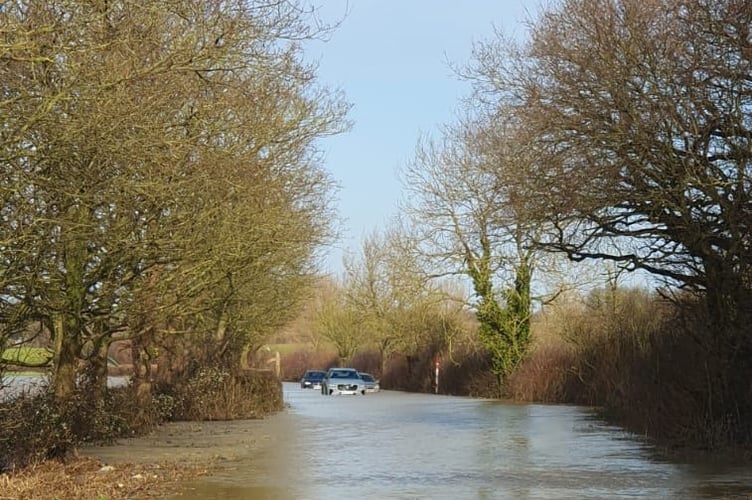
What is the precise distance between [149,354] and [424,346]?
37.2 meters

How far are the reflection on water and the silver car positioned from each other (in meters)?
25.0

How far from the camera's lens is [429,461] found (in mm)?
20422

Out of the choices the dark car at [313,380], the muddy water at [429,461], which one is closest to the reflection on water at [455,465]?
the muddy water at [429,461]

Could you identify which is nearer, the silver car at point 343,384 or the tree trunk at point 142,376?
the tree trunk at point 142,376

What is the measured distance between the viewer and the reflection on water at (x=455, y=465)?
15.8 meters

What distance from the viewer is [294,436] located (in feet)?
87.7

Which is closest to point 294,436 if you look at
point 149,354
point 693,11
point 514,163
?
point 149,354

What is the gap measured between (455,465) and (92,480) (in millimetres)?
6532

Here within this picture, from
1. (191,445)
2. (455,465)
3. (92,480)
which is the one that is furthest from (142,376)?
(92,480)

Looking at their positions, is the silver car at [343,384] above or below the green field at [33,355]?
above

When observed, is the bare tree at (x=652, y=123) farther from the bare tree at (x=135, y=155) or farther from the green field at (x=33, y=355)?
the green field at (x=33, y=355)

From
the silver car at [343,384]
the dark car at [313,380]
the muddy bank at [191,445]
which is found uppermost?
A: the dark car at [313,380]

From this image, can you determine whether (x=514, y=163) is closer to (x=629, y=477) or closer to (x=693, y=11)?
(x=693, y=11)

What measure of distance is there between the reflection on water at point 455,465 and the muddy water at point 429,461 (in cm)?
2
